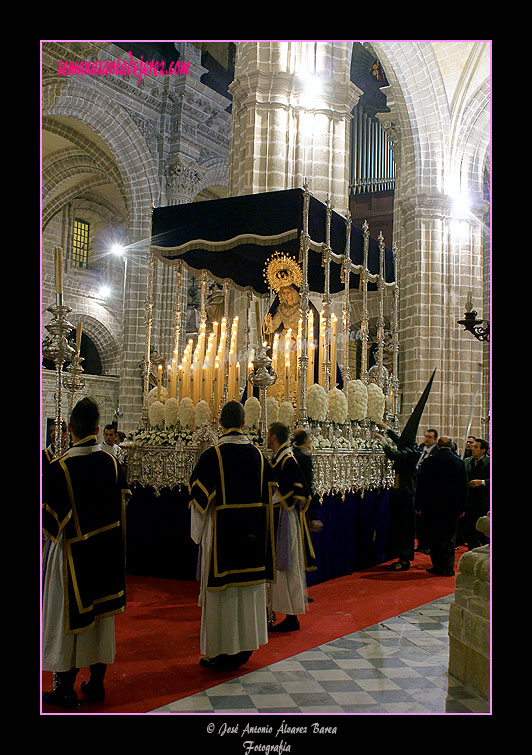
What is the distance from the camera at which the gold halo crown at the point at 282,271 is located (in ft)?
28.6

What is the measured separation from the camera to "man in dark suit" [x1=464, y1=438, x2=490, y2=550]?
8607 millimetres

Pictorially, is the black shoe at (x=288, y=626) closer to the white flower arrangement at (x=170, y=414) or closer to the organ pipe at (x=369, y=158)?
the white flower arrangement at (x=170, y=414)

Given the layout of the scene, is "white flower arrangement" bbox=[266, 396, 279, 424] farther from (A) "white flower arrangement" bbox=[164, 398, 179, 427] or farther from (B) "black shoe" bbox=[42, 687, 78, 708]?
(B) "black shoe" bbox=[42, 687, 78, 708]

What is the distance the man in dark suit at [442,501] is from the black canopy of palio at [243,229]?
9.04 ft

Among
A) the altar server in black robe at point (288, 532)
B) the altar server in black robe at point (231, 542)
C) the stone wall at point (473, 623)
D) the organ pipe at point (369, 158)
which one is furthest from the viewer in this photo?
the organ pipe at point (369, 158)

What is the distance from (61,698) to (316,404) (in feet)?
13.7

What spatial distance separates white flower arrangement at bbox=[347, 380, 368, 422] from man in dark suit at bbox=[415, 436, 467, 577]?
0.99 meters

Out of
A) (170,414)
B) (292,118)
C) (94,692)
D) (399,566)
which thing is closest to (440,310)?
(292,118)

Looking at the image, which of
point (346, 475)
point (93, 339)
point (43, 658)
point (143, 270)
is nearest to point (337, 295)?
point (346, 475)

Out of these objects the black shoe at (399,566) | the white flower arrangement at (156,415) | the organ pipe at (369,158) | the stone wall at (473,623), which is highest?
the organ pipe at (369,158)

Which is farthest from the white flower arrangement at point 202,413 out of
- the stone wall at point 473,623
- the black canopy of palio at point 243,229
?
the stone wall at point 473,623

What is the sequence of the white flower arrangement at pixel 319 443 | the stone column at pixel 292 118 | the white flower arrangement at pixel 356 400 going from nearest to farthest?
the white flower arrangement at pixel 319 443 < the white flower arrangement at pixel 356 400 < the stone column at pixel 292 118

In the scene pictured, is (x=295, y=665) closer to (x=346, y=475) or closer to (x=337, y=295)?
(x=346, y=475)
